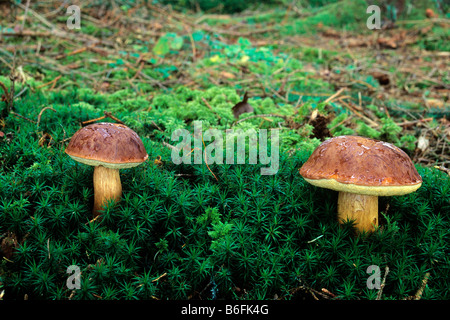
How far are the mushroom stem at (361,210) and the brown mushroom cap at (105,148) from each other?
1613 mm

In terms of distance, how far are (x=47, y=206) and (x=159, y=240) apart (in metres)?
0.88

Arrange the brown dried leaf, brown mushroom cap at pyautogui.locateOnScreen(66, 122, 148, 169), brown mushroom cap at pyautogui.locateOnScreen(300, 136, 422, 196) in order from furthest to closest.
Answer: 1. the brown dried leaf
2. brown mushroom cap at pyautogui.locateOnScreen(66, 122, 148, 169)
3. brown mushroom cap at pyautogui.locateOnScreen(300, 136, 422, 196)

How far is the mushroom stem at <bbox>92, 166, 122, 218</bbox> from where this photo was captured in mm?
2572

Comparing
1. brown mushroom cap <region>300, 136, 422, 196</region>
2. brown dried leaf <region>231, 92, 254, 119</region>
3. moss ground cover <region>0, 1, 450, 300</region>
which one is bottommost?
moss ground cover <region>0, 1, 450, 300</region>

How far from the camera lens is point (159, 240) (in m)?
2.61

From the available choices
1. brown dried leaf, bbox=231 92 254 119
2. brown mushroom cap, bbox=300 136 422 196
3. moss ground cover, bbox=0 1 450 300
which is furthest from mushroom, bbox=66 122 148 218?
brown dried leaf, bbox=231 92 254 119

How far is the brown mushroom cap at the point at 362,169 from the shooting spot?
2.21 metres

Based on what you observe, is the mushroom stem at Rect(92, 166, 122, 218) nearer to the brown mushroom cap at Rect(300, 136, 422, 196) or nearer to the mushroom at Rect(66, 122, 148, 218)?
the mushroom at Rect(66, 122, 148, 218)

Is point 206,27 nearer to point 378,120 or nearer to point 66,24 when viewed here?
point 66,24

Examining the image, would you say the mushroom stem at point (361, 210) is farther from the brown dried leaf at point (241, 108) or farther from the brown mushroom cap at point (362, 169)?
the brown dried leaf at point (241, 108)

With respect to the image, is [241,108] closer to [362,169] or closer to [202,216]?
[202,216]

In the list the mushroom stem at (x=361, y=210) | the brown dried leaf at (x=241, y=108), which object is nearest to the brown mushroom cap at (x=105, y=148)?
the mushroom stem at (x=361, y=210)

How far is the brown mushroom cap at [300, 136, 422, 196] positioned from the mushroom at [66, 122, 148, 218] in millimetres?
1284
